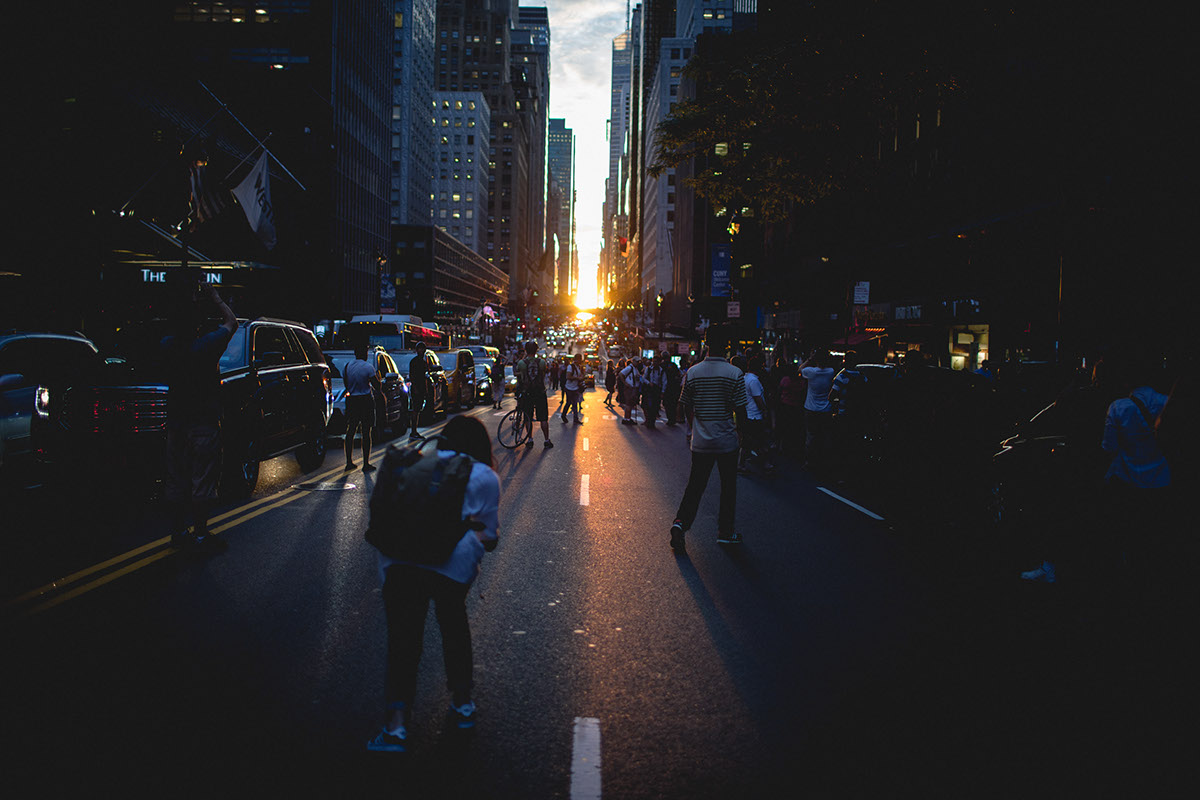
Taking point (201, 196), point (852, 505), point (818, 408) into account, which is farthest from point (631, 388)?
point (852, 505)

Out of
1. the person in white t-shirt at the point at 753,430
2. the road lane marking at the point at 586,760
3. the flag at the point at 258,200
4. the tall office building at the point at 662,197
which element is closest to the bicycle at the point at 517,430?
the person in white t-shirt at the point at 753,430

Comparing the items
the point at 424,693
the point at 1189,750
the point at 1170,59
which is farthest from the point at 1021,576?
the point at 1170,59

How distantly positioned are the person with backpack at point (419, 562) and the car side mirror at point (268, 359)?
798 cm

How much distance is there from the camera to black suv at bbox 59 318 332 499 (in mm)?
8836

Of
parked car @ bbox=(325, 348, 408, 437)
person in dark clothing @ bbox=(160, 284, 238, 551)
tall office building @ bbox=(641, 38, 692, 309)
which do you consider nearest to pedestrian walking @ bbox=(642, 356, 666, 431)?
parked car @ bbox=(325, 348, 408, 437)

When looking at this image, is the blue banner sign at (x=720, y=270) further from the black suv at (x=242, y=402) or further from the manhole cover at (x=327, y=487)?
the manhole cover at (x=327, y=487)

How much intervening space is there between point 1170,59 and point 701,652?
16.4 m

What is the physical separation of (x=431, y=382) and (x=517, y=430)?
17.3ft

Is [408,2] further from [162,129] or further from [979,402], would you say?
[979,402]

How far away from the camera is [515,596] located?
21.2 ft

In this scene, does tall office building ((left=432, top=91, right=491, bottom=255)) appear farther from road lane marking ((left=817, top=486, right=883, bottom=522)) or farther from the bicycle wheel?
road lane marking ((left=817, top=486, right=883, bottom=522))

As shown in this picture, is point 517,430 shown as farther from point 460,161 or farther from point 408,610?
point 460,161

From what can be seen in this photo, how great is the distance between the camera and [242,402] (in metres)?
10.0

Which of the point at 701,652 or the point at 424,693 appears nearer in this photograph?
the point at 424,693
